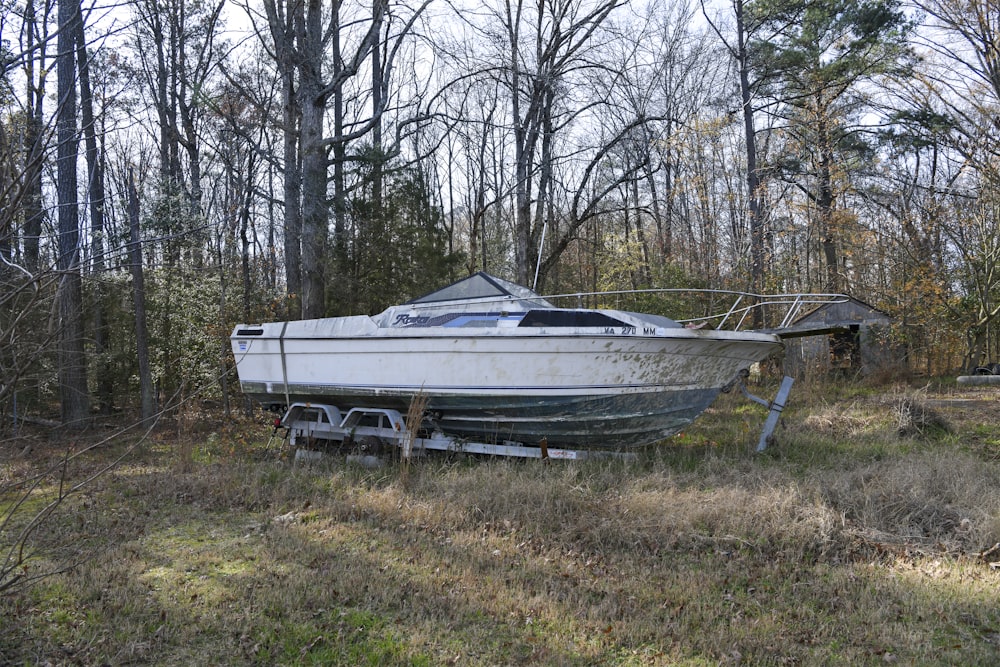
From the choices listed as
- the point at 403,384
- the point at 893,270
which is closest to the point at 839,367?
the point at 893,270

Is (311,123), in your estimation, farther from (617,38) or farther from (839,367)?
(839,367)

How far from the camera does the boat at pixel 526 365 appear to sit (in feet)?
19.8

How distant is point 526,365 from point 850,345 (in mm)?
11013

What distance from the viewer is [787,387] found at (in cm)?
647

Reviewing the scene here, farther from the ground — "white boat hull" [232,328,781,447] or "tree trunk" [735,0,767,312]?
"tree trunk" [735,0,767,312]

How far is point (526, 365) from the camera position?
6.26 meters

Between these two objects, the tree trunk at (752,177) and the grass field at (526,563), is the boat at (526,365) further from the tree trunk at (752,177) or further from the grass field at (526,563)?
the tree trunk at (752,177)

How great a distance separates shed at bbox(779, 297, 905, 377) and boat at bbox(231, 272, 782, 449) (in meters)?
7.86

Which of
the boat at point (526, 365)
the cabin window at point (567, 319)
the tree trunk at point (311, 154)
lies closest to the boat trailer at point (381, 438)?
the boat at point (526, 365)

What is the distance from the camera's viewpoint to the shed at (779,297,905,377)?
535 inches

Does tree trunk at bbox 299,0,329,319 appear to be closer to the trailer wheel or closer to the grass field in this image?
the trailer wheel

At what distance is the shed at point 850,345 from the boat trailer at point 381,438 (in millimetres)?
7246

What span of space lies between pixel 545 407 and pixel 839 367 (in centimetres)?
978

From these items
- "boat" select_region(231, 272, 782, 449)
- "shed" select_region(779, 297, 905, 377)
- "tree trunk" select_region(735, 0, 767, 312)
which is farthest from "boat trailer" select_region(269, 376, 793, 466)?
"tree trunk" select_region(735, 0, 767, 312)
